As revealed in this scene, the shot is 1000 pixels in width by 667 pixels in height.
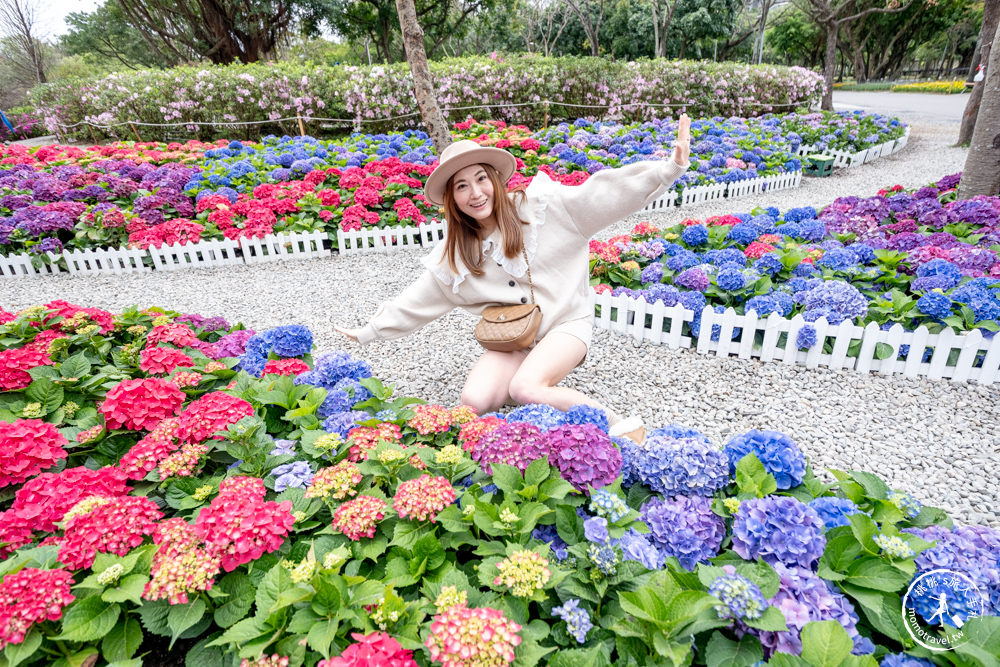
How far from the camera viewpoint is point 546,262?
2.62 meters

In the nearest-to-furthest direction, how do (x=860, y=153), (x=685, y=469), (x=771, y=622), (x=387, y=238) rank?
Result: (x=771, y=622) → (x=685, y=469) → (x=387, y=238) → (x=860, y=153)

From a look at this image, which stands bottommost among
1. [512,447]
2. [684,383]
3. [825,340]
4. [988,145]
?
[684,383]

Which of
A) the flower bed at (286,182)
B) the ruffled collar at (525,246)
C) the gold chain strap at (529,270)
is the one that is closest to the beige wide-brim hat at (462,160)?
the ruffled collar at (525,246)

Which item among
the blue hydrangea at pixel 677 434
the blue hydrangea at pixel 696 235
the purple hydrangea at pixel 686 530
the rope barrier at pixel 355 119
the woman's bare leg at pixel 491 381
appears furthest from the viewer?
the rope barrier at pixel 355 119

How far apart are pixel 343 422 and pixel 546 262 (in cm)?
133

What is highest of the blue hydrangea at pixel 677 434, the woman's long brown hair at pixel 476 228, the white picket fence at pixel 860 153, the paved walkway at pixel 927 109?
the paved walkway at pixel 927 109

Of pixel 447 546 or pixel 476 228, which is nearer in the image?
pixel 447 546

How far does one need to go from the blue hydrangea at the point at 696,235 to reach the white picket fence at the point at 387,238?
278 centimetres

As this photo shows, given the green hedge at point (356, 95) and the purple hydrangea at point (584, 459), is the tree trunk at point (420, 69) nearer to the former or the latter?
the green hedge at point (356, 95)

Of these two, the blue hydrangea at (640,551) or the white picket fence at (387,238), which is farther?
the white picket fence at (387,238)

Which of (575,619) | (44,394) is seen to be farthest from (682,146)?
(44,394)

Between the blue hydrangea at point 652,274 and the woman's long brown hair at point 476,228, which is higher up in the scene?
the woman's long brown hair at point 476,228

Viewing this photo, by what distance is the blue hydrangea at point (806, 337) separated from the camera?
3.21 meters

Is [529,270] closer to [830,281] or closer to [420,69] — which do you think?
[830,281]
